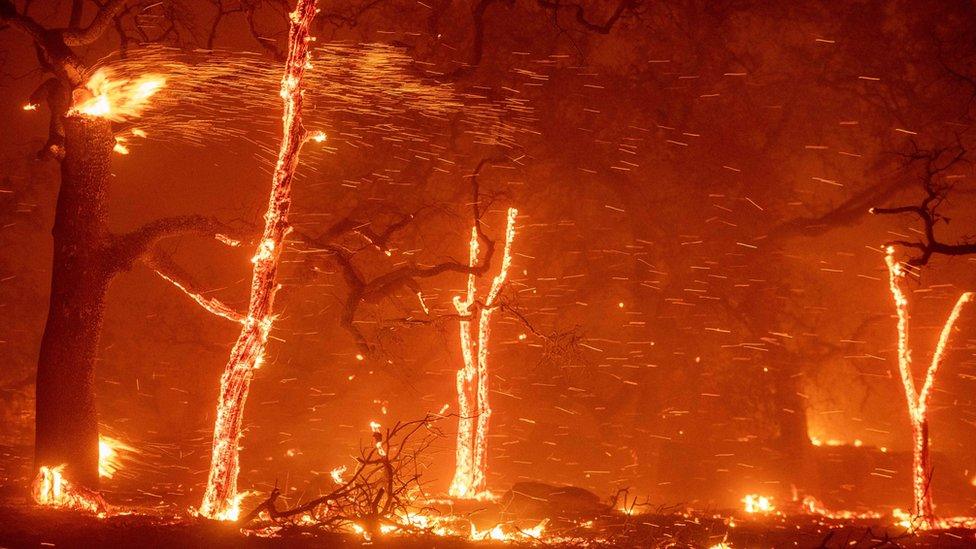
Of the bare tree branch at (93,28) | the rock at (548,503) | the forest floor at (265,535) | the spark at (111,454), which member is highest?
the bare tree branch at (93,28)

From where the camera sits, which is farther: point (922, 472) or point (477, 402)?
point (477, 402)

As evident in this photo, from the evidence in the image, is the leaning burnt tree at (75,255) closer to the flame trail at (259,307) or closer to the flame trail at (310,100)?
the flame trail at (310,100)

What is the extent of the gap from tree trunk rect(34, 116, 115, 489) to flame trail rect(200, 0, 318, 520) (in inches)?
77.1

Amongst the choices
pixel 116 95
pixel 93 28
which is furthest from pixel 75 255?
pixel 93 28

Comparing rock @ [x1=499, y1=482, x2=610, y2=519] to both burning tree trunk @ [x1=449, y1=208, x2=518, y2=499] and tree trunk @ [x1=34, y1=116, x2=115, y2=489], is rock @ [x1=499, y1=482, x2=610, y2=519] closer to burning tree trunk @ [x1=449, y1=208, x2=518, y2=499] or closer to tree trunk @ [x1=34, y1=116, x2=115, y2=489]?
burning tree trunk @ [x1=449, y1=208, x2=518, y2=499]

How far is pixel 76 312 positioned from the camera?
8.16 metres

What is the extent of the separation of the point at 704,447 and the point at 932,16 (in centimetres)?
1026

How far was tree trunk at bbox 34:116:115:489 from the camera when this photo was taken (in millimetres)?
8070

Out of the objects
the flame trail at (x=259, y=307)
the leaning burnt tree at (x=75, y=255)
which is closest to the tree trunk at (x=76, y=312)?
the leaning burnt tree at (x=75, y=255)

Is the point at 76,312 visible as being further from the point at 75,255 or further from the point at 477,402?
the point at 477,402

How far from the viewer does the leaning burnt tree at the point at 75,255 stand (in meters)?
8.05

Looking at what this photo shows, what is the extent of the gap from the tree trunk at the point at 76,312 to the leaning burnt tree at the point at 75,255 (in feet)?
0.03

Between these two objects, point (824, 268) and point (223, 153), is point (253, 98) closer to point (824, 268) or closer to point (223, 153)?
point (223, 153)

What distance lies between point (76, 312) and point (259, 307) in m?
2.42
